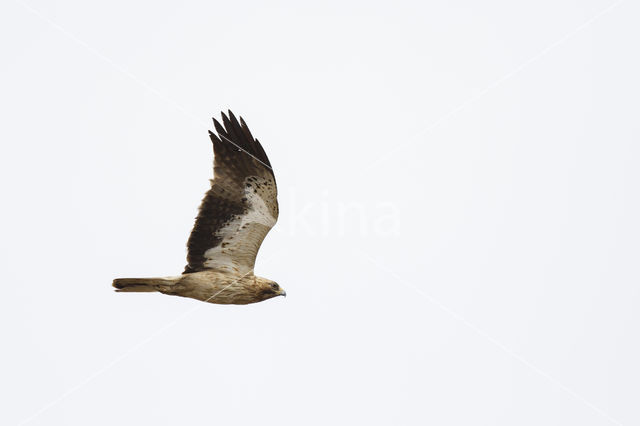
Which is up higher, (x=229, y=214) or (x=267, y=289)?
(x=229, y=214)

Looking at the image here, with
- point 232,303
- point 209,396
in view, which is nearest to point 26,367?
point 209,396

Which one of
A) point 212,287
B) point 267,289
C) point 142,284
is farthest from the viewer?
point 267,289

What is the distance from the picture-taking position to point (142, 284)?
1089 cm

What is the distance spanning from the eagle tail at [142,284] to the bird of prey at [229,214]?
16cm

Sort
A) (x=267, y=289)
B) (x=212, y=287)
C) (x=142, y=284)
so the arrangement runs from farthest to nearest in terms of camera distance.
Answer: (x=267, y=289) < (x=212, y=287) < (x=142, y=284)

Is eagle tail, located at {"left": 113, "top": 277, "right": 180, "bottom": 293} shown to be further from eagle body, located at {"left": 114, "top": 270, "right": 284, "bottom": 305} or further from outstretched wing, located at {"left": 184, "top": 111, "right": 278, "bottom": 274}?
outstretched wing, located at {"left": 184, "top": 111, "right": 278, "bottom": 274}

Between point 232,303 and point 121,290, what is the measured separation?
1704 mm

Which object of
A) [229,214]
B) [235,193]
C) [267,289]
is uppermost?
[235,193]

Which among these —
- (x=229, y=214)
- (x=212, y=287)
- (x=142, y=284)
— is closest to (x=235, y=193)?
(x=229, y=214)

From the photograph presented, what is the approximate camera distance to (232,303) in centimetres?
1162

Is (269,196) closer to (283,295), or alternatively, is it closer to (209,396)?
(283,295)

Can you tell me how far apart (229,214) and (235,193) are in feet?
1.06

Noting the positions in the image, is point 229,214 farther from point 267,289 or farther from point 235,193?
point 267,289

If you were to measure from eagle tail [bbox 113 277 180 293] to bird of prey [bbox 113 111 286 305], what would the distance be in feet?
0.53
